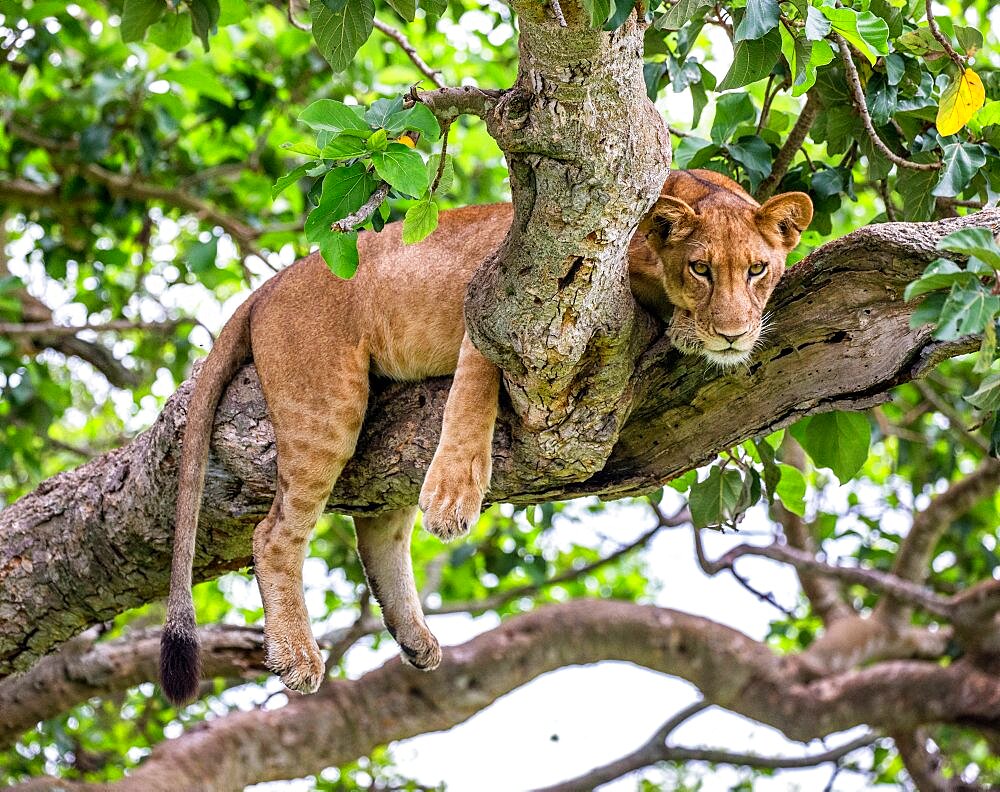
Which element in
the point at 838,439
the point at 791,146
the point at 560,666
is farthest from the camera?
the point at 560,666

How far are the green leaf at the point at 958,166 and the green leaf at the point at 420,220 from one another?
1.51 metres

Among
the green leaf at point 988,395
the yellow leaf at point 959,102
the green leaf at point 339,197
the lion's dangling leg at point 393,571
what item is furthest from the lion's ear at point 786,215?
the lion's dangling leg at point 393,571

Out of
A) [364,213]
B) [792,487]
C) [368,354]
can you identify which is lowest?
[792,487]

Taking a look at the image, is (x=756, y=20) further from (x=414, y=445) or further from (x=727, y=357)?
(x=414, y=445)

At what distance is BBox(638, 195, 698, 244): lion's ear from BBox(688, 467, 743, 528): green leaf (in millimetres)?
969

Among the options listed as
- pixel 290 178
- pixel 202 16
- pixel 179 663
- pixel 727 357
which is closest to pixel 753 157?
pixel 727 357

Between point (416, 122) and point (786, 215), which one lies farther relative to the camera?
point (786, 215)

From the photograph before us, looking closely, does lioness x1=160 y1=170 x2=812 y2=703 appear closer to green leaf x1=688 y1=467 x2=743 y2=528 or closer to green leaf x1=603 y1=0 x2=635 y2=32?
green leaf x1=688 y1=467 x2=743 y2=528

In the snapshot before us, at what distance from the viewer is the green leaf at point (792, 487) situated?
160 inches

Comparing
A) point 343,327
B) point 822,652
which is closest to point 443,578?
point 822,652

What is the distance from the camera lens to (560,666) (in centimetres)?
650

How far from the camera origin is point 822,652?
22.8 feet

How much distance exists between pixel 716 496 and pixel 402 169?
1.82m

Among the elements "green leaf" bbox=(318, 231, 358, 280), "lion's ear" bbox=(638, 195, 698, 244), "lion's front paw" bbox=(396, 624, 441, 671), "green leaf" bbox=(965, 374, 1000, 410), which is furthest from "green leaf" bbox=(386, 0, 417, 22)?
"lion's front paw" bbox=(396, 624, 441, 671)
